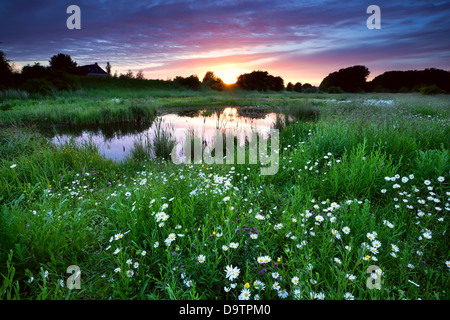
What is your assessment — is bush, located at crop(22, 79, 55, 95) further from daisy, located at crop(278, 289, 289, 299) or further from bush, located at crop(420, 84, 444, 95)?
bush, located at crop(420, 84, 444, 95)

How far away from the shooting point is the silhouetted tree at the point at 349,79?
4128cm

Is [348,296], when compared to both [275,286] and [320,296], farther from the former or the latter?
[275,286]

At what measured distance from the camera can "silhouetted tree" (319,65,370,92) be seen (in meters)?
41.3

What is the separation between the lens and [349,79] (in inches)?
1686

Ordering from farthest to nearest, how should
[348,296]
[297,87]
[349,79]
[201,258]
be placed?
[297,87], [349,79], [201,258], [348,296]

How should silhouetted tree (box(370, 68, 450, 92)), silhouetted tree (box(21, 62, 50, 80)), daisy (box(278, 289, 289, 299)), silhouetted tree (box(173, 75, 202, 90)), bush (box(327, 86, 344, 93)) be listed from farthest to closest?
1. silhouetted tree (box(173, 75, 202, 90))
2. bush (box(327, 86, 344, 93))
3. silhouetted tree (box(21, 62, 50, 80))
4. silhouetted tree (box(370, 68, 450, 92))
5. daisy (box(278, 289, 289, 299))

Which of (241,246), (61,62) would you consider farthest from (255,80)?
(241,246)

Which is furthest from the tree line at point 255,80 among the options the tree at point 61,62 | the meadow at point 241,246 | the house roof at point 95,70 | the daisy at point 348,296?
the daisy at point 348,296

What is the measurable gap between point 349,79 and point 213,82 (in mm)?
25572

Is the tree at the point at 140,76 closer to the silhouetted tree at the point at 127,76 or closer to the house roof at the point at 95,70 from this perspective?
the silhouetted tree at the point at 127,76

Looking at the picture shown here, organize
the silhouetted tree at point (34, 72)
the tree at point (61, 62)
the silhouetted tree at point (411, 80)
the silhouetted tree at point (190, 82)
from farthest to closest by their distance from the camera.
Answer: the silhouetted tree at point (190, 82)
the tree at point (61, 62)
the silhouetted tree at point (34, 72)
the silhouetted tree at point (411, 80)

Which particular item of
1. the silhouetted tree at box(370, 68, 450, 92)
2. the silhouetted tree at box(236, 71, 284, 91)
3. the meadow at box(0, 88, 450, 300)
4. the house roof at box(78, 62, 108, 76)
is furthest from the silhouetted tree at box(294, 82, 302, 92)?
the meadow at box(0, 88, 450, 300)

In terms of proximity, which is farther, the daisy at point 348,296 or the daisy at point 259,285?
the daisy at point 259,285

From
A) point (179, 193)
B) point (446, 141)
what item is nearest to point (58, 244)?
point (179, 193)
